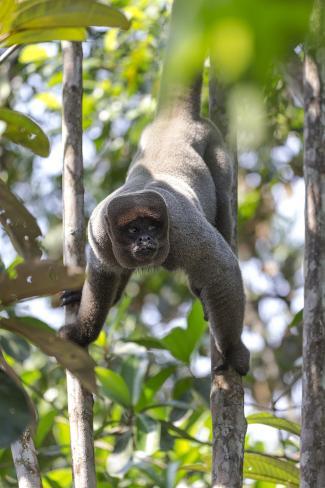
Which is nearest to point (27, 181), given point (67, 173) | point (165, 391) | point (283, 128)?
point (165, 391)

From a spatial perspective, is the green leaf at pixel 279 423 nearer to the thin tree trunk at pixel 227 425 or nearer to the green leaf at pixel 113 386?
the thin tree trunk at pixel 227 425

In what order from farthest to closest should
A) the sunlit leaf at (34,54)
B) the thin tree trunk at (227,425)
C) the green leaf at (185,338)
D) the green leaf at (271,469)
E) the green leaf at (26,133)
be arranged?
the sunlit leaf at (34,54)
the green leaf at (185,338)
the green leaf at (271,469)
the thin tree trunk at (227,425)
the green leaf at (26,133)

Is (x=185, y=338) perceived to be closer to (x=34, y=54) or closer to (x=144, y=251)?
(x=144, y=251)

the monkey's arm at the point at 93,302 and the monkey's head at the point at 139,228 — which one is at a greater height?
the monkey's head at the point at 139,228

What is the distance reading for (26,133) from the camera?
11.3 ft

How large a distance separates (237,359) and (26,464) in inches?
80.6

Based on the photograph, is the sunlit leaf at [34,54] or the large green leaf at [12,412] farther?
the sunlit leaf at [34,54]

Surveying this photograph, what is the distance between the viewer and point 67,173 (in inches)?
162

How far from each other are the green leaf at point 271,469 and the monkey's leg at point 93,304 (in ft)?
4.71

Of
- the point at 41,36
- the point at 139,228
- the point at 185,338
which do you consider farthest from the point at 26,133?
the point at 185,338

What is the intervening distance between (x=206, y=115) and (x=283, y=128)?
93 centimetres

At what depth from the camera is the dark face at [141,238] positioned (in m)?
4.85

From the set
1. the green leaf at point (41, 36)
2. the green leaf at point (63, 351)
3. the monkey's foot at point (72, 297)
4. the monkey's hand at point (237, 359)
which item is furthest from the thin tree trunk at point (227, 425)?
the green leaf at point (41, 36)

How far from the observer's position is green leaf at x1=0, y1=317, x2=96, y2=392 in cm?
213
